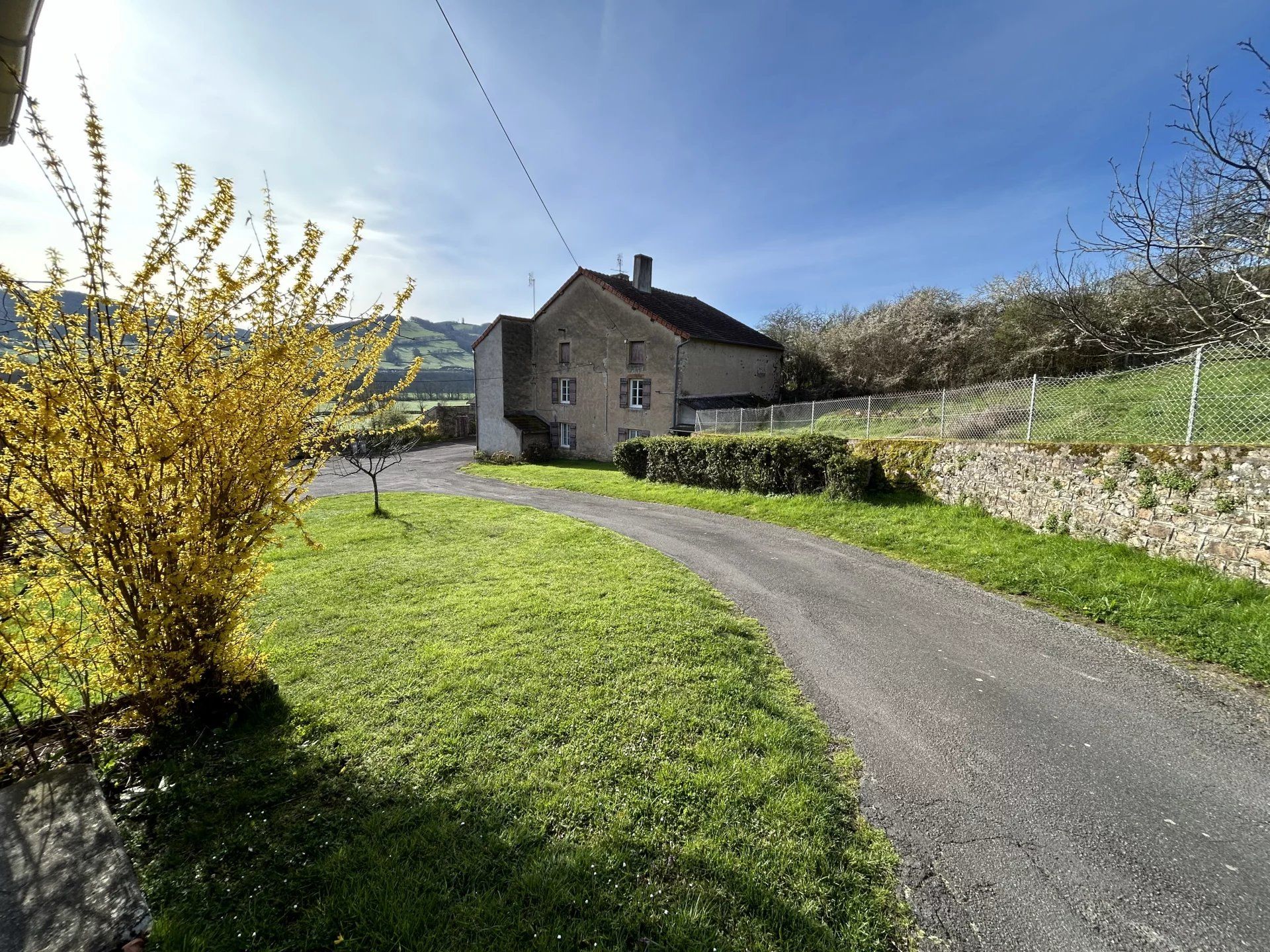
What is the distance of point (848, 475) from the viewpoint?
11305 millimetres

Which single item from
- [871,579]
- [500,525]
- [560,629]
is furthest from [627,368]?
[560,629]

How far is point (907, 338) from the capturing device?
20188mm

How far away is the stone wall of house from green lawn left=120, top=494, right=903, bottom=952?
594 cm

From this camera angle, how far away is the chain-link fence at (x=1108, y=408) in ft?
23.1

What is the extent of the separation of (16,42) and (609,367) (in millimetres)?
21787

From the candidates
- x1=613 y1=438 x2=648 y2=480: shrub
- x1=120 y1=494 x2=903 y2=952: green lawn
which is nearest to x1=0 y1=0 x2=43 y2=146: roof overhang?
x1=120 y1=494 x2=903 y2=952: green lawn

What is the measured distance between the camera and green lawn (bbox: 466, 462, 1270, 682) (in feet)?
16.7

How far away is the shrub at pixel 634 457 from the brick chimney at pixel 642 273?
12371 millimetres

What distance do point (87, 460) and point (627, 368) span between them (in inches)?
861

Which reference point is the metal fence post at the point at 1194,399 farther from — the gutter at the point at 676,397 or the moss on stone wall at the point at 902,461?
the gutter at the point at 676,397

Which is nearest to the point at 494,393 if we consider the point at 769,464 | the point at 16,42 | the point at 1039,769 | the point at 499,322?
the point at 499,322

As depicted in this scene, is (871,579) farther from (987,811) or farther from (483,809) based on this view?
(483,809)

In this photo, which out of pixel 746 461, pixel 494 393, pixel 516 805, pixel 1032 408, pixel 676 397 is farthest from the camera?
pixel 494 393

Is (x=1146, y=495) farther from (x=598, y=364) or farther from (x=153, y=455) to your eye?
(x=598, y=364)
